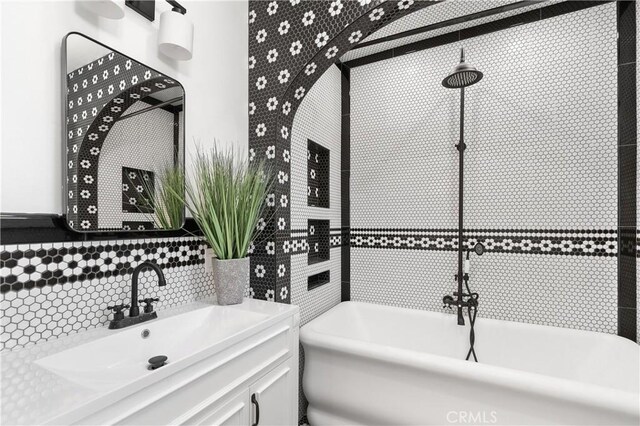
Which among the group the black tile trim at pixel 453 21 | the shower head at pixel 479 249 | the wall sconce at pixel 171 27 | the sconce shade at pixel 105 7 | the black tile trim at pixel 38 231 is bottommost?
the shower head at pixel 479 249

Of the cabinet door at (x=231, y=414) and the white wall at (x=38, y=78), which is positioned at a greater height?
the white wall at (x=38, y=78)

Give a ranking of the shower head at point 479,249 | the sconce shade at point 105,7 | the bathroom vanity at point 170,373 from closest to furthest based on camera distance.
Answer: the bathroom vanity at point 170,373, the sconce shade at point 105,7, the shower head at point 479,249

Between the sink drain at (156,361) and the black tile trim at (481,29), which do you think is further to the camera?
the black tile trim at (481,29)

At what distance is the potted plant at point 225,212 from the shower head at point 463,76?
56.4 inches

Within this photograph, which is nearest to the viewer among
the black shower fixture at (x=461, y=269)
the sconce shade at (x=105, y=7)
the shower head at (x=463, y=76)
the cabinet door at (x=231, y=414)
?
the cabinet door at (x=231, y=414)

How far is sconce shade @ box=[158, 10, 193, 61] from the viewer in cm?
131

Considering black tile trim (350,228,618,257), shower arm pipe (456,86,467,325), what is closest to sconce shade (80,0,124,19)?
shower arm pipe (456,86,467,325)

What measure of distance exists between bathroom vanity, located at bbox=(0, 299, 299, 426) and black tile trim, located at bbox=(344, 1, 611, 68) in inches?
95.3

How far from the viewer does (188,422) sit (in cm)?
90

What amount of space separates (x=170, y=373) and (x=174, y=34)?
1371mm

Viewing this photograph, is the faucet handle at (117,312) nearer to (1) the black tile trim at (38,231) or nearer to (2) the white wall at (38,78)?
(1) the black tile trim at (38,231)

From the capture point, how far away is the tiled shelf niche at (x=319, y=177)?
102 inches
